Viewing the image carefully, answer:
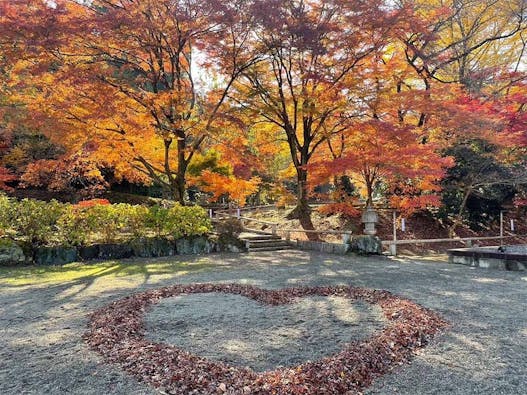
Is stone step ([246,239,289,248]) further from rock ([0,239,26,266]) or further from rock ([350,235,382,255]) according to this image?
rock ([0,239,26,266])

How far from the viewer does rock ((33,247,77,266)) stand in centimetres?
941

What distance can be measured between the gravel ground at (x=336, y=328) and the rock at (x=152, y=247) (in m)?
2.11

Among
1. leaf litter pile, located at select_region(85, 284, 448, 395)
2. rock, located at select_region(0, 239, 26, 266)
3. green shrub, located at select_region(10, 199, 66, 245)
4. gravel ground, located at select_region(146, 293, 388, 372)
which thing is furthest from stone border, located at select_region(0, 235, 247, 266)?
leaf litter pile, located at select_region(85, 284, 448, 395)

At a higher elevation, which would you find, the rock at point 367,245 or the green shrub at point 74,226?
the green shrub at point 74,226

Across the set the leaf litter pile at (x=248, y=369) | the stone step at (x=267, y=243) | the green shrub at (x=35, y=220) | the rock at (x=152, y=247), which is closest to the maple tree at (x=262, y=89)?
the stone step at (x=267, y=243)

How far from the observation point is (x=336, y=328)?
4.40 m

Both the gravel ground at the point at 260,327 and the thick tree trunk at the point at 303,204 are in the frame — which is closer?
the gravel ground at the point at 260,327

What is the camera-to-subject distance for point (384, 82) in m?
13.0

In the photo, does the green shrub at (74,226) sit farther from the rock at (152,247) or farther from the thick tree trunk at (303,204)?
the thick tree trunk at (303,204)

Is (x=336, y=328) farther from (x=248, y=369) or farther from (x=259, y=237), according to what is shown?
(x=259, y=237)

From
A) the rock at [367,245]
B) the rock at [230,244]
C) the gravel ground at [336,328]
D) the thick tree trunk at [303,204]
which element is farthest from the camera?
the thick tree trunk at [303,204]

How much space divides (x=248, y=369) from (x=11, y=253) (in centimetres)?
826

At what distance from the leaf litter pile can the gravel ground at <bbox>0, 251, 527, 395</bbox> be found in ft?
0.44

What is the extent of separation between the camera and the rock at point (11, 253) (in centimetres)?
905
